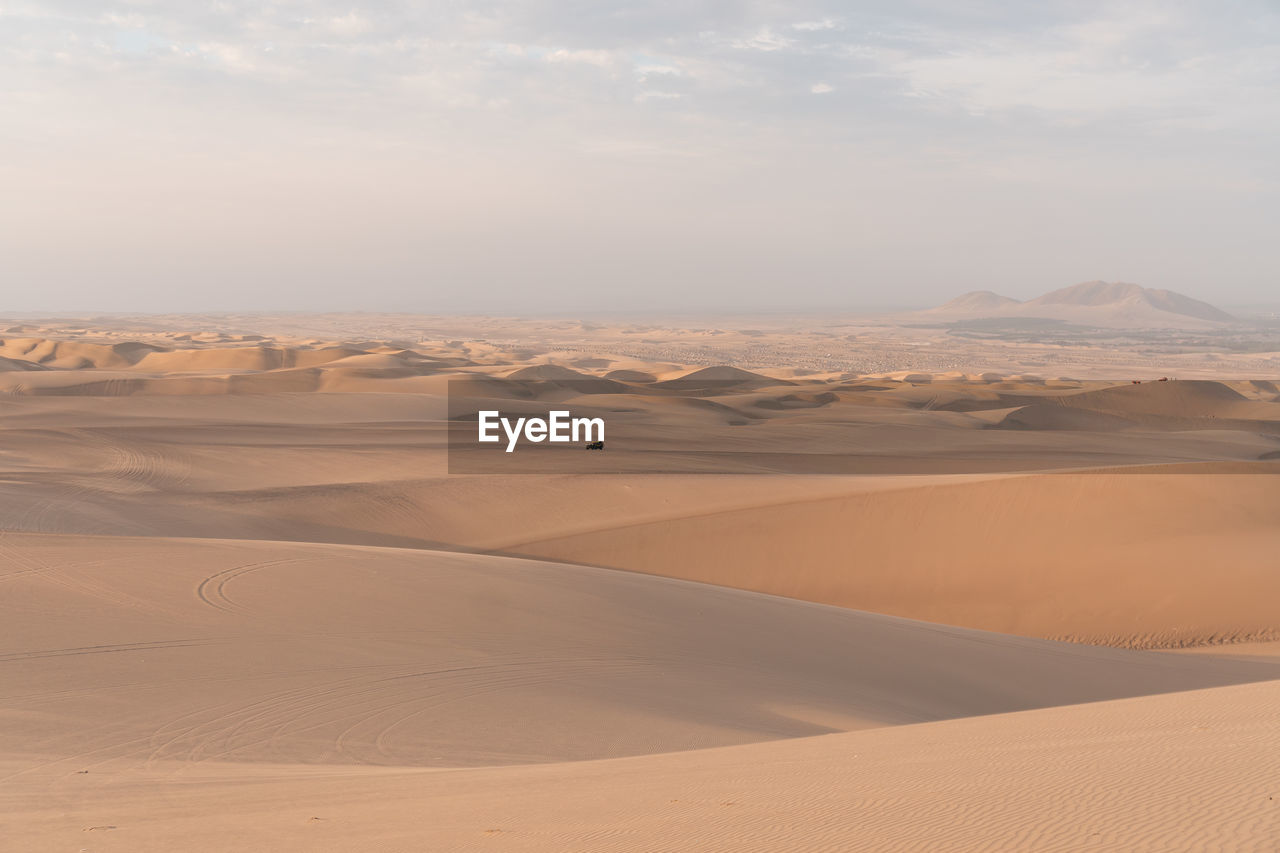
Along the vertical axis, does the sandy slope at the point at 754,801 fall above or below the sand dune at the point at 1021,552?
above

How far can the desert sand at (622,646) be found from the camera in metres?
5.32

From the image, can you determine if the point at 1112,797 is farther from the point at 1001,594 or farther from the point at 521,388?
the point at 521,388

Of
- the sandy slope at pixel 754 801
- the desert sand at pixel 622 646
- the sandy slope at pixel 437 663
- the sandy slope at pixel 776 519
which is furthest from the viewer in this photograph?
the sandy slope at pixel 776 519

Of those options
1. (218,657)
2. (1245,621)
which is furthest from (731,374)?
(218,657)

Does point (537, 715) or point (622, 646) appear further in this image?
point (622, 646)

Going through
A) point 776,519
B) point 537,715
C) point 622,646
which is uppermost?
point 537,715

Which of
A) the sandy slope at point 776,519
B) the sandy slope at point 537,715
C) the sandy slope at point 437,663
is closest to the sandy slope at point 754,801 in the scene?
the sandy slope at point 537,715

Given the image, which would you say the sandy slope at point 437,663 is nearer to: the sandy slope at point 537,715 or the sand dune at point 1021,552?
the sandy slope at point 537,715

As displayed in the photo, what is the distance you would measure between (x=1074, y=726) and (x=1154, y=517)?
1466 centimetres

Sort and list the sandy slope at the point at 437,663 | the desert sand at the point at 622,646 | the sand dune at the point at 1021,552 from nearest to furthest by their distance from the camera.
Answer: the desert sand at the point at 622,646
the sandy slope at the point at 437,663
the sand dune at the point at 1021,552

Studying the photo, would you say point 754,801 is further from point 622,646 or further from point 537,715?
point 622,646

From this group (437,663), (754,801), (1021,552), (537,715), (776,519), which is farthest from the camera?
(776,519)

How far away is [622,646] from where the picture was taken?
11422 mm

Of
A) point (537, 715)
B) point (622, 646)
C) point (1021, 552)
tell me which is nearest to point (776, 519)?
point (1021, 552)
